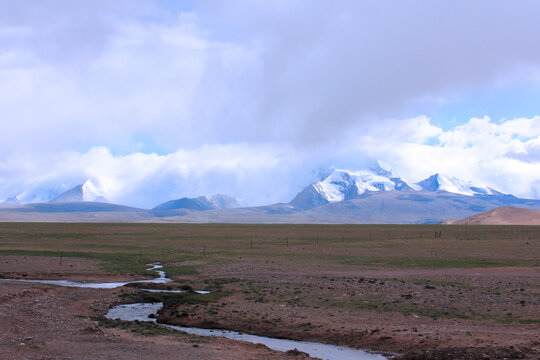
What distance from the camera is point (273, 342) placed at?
76.0 ft

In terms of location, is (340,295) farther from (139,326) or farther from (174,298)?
(139,326)

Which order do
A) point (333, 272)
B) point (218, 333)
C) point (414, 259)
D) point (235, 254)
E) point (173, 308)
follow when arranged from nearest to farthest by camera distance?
1. point (218, 333)
2. point (173, 308)
3. point (333, 272)
4. point (414, 259)
5. point (235, 254)

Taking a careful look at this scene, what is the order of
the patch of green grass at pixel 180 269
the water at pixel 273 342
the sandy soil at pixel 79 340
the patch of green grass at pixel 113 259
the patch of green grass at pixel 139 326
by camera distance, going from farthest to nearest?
the patch of green grass at pixel 113 259
the patch of green grass at pixel 180 269
the patch of green grass at pixel 139 326
the water at pixel 273 342
the sandy soil at pixel 79 340

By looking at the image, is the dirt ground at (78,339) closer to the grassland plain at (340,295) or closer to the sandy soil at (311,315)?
the sandy soil at (311,315)

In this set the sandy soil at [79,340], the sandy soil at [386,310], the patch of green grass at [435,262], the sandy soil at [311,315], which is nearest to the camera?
the sandy soil at [79,340]

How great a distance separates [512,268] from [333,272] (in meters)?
16.0

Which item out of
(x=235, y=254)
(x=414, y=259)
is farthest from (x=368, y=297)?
(x=235, y=254)

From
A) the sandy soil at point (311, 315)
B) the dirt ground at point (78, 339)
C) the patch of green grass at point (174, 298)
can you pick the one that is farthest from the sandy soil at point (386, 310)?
the dirt ground at point (78, 339)

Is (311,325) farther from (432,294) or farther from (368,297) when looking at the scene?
(432,294)

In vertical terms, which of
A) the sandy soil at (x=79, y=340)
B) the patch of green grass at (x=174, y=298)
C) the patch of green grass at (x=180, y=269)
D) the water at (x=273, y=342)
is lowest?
the water at (x=273, y=342)

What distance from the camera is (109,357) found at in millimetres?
17906

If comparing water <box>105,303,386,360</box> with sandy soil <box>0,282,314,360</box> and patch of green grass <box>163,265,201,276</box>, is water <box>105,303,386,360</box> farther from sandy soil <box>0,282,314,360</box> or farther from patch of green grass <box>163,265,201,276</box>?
patch of green grass <box>163,265,201,276</box>

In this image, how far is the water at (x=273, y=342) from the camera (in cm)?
2092

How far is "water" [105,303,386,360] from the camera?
68.6 ft
